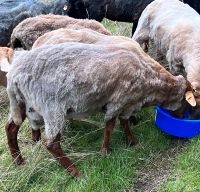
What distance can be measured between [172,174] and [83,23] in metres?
2.46

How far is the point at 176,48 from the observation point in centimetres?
622

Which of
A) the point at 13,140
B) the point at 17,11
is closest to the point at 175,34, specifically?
the point at 13,140

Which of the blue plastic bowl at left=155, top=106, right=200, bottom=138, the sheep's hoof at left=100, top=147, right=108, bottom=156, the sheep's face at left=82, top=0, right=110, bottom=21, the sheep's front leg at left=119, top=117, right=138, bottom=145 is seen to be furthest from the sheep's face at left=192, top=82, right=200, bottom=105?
the sheep's face at left=82, top=0, right=110, bottom=21

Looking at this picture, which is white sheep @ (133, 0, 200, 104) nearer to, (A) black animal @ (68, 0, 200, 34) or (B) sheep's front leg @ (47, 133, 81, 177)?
(A) black animal @ (68, 0, 200, 34)

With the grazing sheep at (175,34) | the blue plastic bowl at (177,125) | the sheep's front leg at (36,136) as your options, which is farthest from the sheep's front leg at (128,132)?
the sheep's front leg at (36,136)

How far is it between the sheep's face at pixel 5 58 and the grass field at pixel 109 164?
945 mm

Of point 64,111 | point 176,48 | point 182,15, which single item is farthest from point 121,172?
point 182,15

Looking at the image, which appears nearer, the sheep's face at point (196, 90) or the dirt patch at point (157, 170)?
the dirt patch at point (157, 170)

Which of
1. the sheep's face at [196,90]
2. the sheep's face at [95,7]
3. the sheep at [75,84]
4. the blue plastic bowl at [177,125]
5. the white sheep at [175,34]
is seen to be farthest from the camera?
the sheep's face at [95,7]

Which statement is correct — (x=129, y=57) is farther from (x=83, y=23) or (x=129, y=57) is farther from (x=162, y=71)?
(x=83, y=23)

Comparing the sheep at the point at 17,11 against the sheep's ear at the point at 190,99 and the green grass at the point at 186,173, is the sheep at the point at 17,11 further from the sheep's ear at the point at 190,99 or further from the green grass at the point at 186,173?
the green grass at the point at 186,173

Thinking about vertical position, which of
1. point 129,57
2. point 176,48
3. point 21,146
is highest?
point 129,57

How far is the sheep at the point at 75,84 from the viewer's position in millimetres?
4598

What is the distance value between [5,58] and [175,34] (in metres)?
2.44
